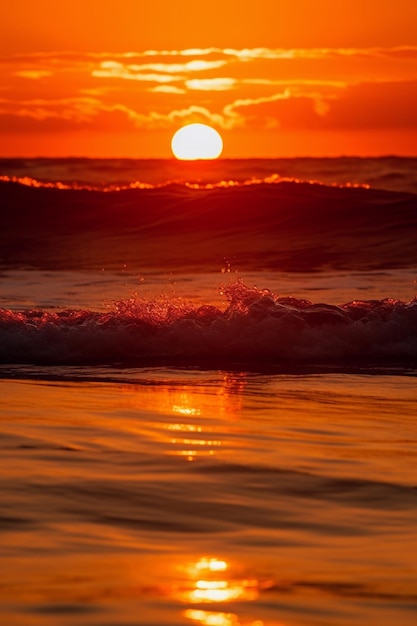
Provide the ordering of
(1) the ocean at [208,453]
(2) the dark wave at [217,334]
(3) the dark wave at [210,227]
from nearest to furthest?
(1) the ocean at [208,453], (2) the dark wave at [217,334], (3) the dark wave at [210,227]

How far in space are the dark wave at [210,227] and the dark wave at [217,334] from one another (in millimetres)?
8713

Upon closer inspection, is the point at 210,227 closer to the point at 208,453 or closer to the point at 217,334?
the point at 217,334

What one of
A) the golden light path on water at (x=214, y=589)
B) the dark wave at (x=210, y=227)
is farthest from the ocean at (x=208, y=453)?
the dark wave at (x=210, y=227)

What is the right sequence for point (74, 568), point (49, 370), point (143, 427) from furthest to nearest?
point (49, 370) → point (143, 427) → point (74, 568)

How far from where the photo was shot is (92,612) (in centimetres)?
442

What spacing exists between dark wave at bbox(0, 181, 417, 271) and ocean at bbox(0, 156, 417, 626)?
12.3 feet

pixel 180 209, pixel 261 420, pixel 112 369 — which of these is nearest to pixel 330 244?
pixel 180 209

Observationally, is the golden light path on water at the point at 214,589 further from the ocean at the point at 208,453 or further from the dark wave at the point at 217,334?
the dark wave at the point at 217,334

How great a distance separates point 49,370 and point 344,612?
21.8ft

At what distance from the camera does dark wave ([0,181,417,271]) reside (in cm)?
2383

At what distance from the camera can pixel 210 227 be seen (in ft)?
92.1

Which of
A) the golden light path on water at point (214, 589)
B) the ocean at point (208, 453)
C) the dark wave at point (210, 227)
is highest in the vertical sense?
the dark wave at point (210, 227)

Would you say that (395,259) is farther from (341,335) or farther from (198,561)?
(198,561)

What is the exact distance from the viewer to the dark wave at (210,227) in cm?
2383
